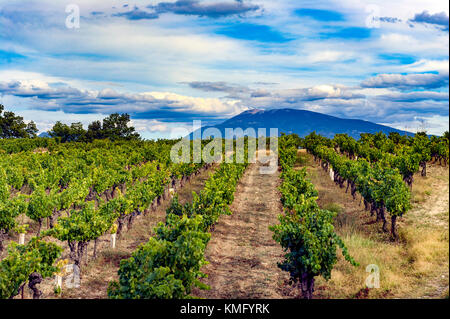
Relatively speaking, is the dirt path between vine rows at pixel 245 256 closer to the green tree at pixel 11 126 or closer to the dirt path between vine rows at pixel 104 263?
the dirt path between vine rows at pixel 104 263

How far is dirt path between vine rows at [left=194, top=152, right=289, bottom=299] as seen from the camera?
14801mm

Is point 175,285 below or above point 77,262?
above

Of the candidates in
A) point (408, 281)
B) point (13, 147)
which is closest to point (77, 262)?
point (408, 281)

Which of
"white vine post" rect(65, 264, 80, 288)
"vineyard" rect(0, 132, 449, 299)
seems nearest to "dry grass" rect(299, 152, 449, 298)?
"vineyard" rect(0, 132, 449, 299)

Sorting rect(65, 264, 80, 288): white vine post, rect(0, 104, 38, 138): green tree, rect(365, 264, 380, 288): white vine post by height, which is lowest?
rect(65, 264, 80, 288): white vine post

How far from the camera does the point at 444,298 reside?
13242 millimetres

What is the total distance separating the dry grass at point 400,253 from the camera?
47.1ft

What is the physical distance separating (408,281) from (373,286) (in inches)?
67.4

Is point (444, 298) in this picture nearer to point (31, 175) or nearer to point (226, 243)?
point (226, 243)

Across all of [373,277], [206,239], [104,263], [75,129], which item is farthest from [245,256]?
[75,129]

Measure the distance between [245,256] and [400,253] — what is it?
7853 mm

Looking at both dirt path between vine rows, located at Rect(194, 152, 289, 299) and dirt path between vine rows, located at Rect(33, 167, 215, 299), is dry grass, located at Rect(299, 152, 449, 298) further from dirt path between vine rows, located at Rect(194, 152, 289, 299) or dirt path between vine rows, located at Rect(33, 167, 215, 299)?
dirt path between vine rows, located at Rect(33, 167, 215, 299)

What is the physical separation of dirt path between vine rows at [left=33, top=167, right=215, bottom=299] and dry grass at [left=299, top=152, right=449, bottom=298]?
9.02m

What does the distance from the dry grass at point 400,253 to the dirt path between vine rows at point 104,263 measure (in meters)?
9.02
